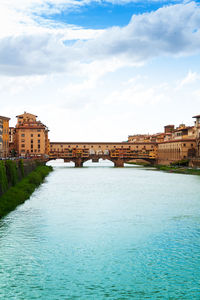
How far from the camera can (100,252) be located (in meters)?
16.9

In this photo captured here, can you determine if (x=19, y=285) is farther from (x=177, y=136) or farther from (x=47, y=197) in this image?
(x=177, y=136)

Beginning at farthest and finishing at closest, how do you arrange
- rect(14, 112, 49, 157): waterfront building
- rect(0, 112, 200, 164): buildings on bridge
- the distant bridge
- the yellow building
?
the distant bridge, rect(14, 112, 49, 157): waterfront building, rect(0, 112, 200, 164): buildings on bridge, the yellow building

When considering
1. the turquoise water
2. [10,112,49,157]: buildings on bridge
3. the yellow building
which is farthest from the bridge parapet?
the turquoise water

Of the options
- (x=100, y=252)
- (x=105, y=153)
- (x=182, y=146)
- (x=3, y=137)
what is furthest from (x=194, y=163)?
(x=100, y=252)

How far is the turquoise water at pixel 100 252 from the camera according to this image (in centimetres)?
1291

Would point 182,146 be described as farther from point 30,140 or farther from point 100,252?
point 100,252

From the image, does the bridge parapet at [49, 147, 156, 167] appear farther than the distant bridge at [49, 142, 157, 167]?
No

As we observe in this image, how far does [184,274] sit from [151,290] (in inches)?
80.3

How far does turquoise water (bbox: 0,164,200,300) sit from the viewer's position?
42.4 feet

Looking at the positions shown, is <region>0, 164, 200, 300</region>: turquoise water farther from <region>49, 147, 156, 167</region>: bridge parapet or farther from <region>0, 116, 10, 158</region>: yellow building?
<region>49, 147, 156, 167</region>: bridge parapet

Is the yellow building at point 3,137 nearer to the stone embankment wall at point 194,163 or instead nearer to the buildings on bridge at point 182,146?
the stone embankment wall at point 194,163

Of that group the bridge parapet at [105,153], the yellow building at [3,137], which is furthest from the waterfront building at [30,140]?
the yellow building at [3,137]

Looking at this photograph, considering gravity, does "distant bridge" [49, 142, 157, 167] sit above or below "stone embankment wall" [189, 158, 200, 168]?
above

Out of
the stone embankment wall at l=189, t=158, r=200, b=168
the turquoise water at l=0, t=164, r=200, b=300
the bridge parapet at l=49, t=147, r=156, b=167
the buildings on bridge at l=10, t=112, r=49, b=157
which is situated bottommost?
the turquoise water at l=0, t=164, r=200, b=300
